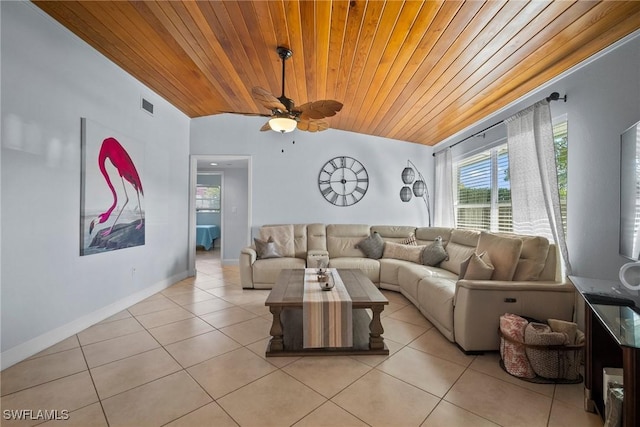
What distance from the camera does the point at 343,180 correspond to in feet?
16.4

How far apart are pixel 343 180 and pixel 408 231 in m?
1.50

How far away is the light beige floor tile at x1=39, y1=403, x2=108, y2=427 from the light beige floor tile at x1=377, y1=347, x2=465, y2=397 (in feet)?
5.73

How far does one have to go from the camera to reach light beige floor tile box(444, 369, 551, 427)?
151cm

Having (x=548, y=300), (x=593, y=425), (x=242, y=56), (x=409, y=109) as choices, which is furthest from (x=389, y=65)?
(x=593, y=425)

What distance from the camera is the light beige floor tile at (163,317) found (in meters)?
2.74

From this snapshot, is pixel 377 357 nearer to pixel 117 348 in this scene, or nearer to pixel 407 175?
pixel 117 348

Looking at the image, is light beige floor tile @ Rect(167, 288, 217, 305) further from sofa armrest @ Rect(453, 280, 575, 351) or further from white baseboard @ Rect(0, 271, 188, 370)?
sofa armrest @ Rect(453, 280, 575, 351)

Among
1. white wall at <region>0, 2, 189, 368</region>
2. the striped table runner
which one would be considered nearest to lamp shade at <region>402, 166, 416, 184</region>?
the striped table runner

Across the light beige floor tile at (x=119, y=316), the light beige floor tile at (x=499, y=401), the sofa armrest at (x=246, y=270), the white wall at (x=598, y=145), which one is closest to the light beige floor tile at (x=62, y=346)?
the light beige floor tile at (x=119, y=316)

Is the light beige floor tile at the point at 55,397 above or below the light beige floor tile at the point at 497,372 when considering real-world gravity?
above

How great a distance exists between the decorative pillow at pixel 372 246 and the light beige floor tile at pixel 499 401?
8.15ft

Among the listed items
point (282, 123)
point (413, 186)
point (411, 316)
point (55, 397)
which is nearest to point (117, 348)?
point (55, 397)

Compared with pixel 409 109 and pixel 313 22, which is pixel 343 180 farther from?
pixel 313 22

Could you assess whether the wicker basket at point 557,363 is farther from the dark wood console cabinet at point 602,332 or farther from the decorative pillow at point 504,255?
the decorative pillow at point 504,255
